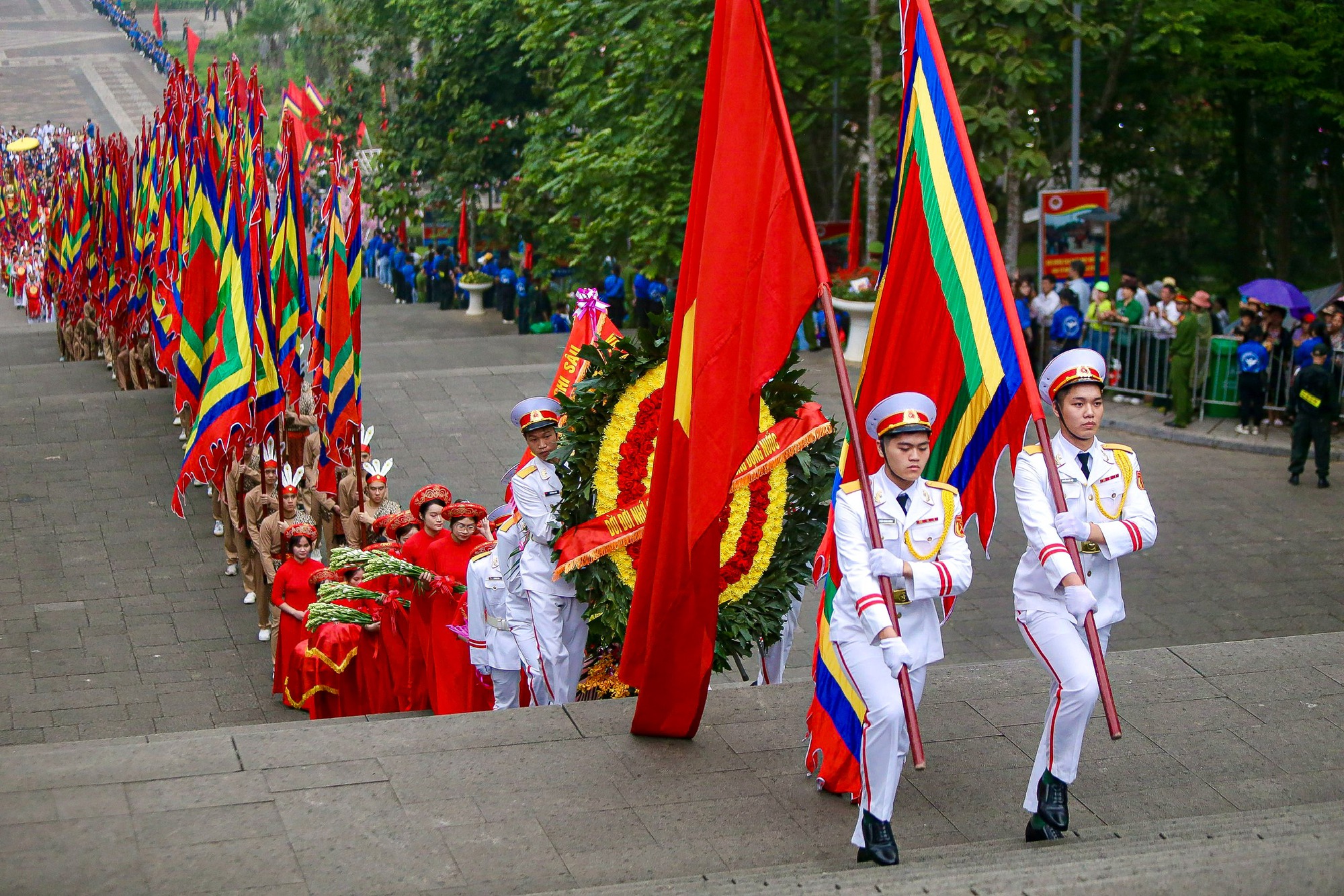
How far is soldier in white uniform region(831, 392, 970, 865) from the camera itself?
591 cm

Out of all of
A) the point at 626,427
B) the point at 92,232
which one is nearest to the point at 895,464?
the point at 626,427

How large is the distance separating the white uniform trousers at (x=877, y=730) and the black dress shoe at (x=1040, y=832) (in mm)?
572

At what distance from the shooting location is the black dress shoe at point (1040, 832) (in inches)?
241

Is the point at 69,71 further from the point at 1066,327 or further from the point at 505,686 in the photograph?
the point at 505,686

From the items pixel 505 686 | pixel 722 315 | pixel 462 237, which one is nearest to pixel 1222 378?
pixel 505 686

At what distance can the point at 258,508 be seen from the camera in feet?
42.0

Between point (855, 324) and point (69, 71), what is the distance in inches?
2484

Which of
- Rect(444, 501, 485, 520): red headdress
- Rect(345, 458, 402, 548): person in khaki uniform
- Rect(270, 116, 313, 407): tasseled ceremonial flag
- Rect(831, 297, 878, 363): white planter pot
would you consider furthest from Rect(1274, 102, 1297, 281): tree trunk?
Rect(444, 501, 485, 520): red headdress

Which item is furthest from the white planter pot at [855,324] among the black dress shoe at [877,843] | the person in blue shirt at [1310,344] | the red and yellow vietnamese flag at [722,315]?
the black dress shoe at [877,843]

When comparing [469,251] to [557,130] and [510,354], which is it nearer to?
[557,130]

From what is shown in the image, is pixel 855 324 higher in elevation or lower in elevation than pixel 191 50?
lower

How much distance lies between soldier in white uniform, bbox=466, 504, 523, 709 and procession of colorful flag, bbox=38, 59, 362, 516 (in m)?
4.09

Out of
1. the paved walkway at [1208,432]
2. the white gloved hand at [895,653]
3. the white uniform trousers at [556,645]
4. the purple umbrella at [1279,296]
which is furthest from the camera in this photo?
the purple umbrella at [1279,296]

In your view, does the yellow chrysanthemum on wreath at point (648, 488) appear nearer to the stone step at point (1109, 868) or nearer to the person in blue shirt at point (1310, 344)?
the stone step at point (1109, 868)
